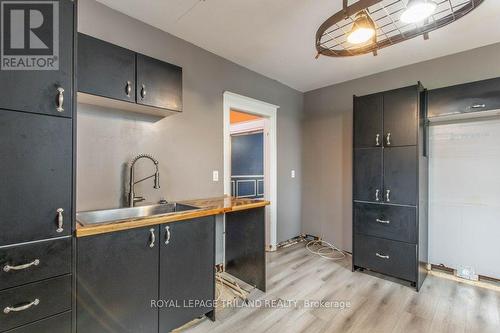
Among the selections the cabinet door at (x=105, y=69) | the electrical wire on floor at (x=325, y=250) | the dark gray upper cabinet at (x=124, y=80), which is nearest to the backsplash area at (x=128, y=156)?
the dark gray upper cabinet at (x=124, y=80)


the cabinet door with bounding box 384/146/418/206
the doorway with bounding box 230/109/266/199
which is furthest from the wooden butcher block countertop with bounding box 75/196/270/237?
the doorway with bounding box 230/109/266/199

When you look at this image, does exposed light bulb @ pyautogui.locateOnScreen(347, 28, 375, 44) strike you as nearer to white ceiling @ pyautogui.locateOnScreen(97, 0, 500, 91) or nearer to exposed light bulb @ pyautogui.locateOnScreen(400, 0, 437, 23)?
exposed light bulb @ pyautogui.locateOnScreen(400, 0, 437, 23)

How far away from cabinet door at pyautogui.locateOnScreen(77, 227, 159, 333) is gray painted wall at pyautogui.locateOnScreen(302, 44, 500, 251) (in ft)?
9.17

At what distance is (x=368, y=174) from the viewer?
2.77 meters

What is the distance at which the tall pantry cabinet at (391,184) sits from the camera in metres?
2.45

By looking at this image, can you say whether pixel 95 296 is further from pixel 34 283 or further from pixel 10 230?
pixel 10 230

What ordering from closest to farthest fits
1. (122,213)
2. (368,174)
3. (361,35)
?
(361,35)
(122,213)
(368,174)

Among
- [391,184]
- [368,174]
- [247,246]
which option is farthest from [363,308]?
[368,174]

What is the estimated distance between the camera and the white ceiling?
1.93 meters

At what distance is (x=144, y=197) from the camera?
2160mm

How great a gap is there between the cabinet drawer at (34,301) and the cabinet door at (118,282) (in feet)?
0.23

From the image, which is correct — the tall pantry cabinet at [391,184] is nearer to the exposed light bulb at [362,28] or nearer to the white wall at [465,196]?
the white wall at [465,196]

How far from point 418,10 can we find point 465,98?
1765mm

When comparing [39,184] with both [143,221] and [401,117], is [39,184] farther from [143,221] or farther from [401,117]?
[401,117]
